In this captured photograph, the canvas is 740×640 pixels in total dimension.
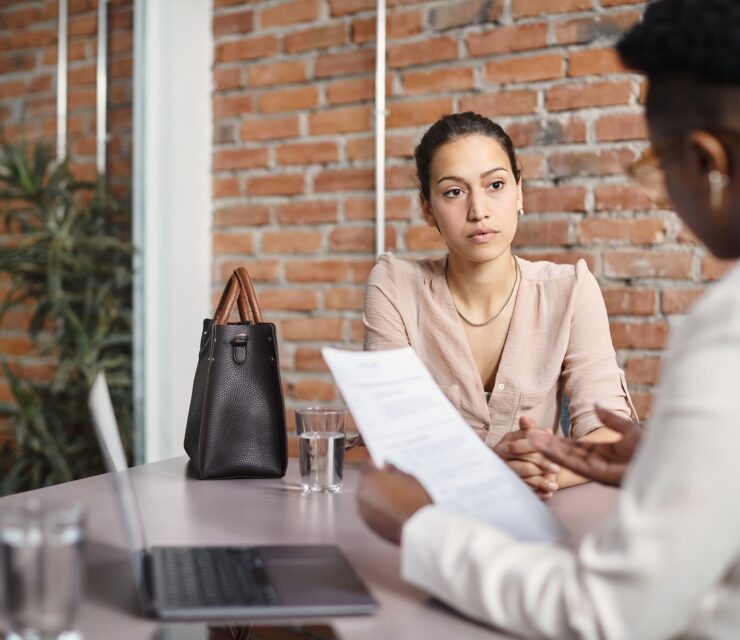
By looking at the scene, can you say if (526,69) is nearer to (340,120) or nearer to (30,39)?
(340,120)

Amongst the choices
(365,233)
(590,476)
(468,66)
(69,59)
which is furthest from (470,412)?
(69,59)

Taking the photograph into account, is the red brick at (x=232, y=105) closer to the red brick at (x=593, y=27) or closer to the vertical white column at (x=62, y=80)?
the vertical white column at (x=62, y=80)

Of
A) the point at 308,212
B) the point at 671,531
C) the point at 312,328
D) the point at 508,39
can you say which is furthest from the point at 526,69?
the point at 671,531

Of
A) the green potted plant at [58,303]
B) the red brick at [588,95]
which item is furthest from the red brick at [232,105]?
the red brick at [588,95]

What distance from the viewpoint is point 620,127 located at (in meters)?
2.20

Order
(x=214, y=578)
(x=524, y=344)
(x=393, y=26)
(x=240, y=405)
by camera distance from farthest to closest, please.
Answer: (x=393, y=26)
(x=524, y=344)
(x=240, y=405)
(x=214, y=578)

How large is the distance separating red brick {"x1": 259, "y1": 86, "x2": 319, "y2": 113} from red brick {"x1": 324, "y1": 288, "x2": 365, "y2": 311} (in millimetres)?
594

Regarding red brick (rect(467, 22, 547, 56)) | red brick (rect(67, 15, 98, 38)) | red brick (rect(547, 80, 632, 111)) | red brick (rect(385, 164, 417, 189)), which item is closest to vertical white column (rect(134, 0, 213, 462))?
red brick (rect(67, 15, 98, 38))

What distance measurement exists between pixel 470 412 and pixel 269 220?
1232mm

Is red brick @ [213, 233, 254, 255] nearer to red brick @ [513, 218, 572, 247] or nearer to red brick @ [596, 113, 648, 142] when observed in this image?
red brick @ [513, 218, 572, 247]

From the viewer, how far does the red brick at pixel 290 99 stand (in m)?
2.64

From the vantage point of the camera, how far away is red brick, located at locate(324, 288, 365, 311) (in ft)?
8.45

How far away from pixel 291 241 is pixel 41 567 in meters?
2.08

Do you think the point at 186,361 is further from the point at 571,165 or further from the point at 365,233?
the point at 571,165
